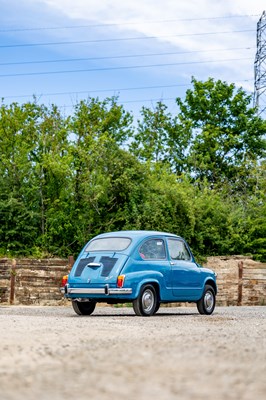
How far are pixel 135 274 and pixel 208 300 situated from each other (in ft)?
10.6

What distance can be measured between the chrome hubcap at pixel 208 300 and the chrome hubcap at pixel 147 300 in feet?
7.93

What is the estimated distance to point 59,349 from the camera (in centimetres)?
895

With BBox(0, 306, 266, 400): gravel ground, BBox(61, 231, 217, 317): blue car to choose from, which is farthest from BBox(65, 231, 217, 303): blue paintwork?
BBox(0, 306, 266, 400): gravel ground

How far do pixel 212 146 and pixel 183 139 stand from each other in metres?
2.11

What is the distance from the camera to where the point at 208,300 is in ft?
66.5

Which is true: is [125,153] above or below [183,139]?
below

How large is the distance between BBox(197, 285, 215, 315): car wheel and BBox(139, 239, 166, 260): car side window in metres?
1.74

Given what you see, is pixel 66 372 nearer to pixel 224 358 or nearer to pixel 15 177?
pixel 224 358

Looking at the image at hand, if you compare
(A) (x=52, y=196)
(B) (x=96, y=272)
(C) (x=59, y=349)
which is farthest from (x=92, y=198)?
Answer: (C) (x=59, y=349)

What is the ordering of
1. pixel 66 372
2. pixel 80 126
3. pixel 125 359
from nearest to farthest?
pixel 66 372, pixel 125 359, pixel 80 126

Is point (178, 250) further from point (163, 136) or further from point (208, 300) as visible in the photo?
point (163, 136)

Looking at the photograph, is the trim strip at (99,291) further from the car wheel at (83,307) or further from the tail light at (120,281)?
the car wheel at (83,307)

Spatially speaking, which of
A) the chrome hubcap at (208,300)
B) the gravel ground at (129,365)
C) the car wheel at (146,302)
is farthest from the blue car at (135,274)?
the gravel ground at (129,365)

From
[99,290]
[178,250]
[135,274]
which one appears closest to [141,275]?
[135,274]
